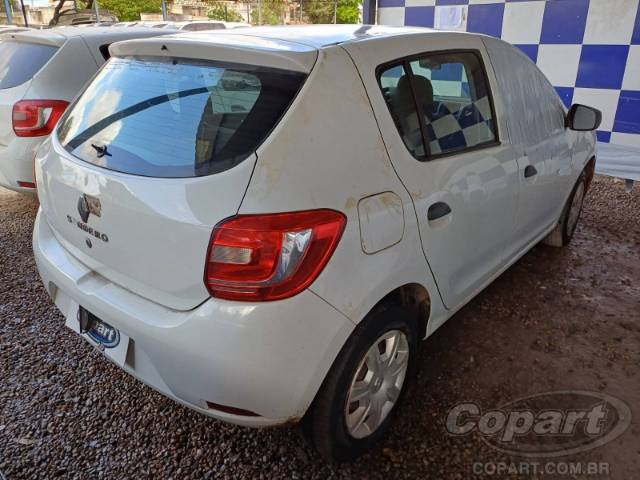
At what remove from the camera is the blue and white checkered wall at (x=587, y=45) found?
4.52 metres

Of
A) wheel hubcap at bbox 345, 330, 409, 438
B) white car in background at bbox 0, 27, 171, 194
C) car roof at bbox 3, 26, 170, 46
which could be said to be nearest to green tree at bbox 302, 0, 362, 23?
car roof at bbox 3, 26, 170, 46

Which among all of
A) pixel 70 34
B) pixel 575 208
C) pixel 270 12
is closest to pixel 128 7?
pixel 270 12

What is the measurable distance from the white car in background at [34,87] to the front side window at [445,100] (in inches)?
107

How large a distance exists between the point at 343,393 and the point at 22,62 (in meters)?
3.58

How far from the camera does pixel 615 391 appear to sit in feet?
7.09

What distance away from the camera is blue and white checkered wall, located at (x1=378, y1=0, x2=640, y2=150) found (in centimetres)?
452

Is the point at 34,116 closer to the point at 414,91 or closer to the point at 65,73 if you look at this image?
the point at 65,73

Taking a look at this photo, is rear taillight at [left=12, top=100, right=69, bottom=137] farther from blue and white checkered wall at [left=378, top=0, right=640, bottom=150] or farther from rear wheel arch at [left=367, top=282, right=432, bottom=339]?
blue and white checkered wall at [left=378, top=0, right=640, bottom=150]

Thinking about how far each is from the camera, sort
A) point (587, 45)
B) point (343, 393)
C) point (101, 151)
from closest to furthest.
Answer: point (343, 393), point (101, 151), point (587, 45)

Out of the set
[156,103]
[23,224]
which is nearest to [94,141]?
[156,103]

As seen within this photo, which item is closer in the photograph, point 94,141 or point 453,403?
point 94,141

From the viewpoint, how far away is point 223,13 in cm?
2250

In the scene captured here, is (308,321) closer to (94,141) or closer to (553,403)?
(94,141)

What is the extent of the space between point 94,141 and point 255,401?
1083 mm
